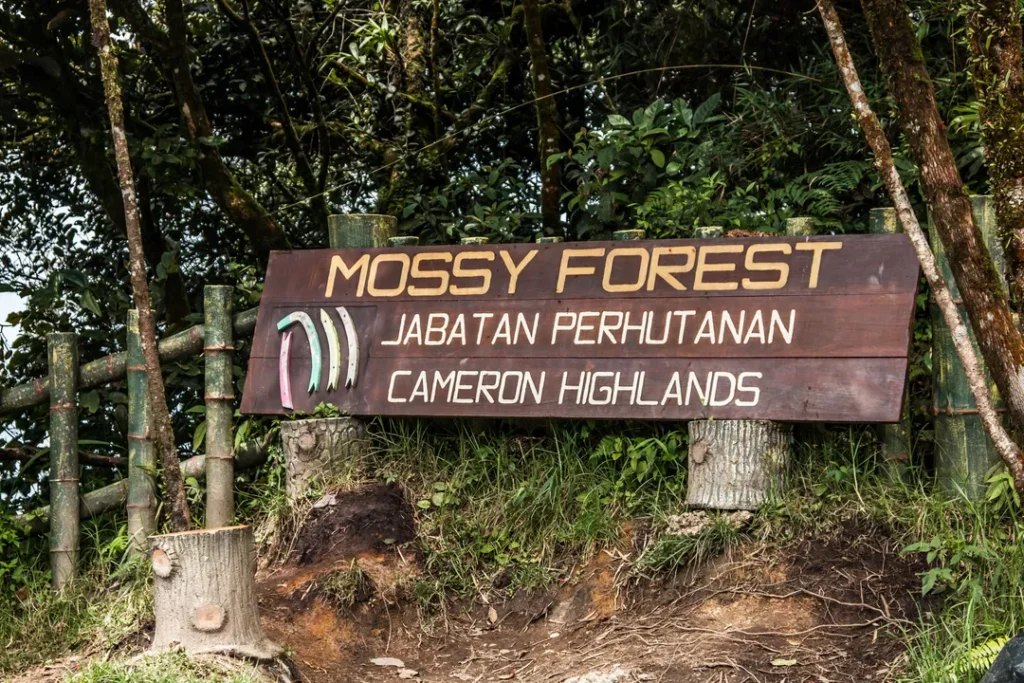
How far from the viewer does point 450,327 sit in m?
5.99

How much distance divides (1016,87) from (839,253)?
1248mm

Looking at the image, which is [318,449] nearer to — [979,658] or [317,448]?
[317,448]

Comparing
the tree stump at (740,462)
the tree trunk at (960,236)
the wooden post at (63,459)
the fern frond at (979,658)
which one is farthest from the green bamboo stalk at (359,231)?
the fern frond at (979,658)

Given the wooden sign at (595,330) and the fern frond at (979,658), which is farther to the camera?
the wooden sign at (595,330)

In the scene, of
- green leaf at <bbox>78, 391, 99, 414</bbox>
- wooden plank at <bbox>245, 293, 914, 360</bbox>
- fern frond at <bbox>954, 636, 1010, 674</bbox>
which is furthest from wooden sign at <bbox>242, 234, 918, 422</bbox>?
fern frond at <bbox>954, 636, 1010, 674</bbox>

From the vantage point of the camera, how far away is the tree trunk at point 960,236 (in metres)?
4.11

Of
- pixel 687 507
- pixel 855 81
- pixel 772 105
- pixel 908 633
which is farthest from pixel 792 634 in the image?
pixel 772 105

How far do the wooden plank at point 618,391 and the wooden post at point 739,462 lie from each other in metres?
0.07

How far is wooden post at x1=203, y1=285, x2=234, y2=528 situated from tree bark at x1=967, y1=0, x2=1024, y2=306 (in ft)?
12.6

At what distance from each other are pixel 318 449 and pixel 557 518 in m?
1.25

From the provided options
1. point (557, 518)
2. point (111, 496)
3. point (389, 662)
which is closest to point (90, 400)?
point (111, 496)

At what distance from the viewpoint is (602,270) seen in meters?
5.83

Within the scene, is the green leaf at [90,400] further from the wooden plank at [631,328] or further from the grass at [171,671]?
the grass at [171,671]

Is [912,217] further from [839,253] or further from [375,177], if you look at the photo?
[375,177]
